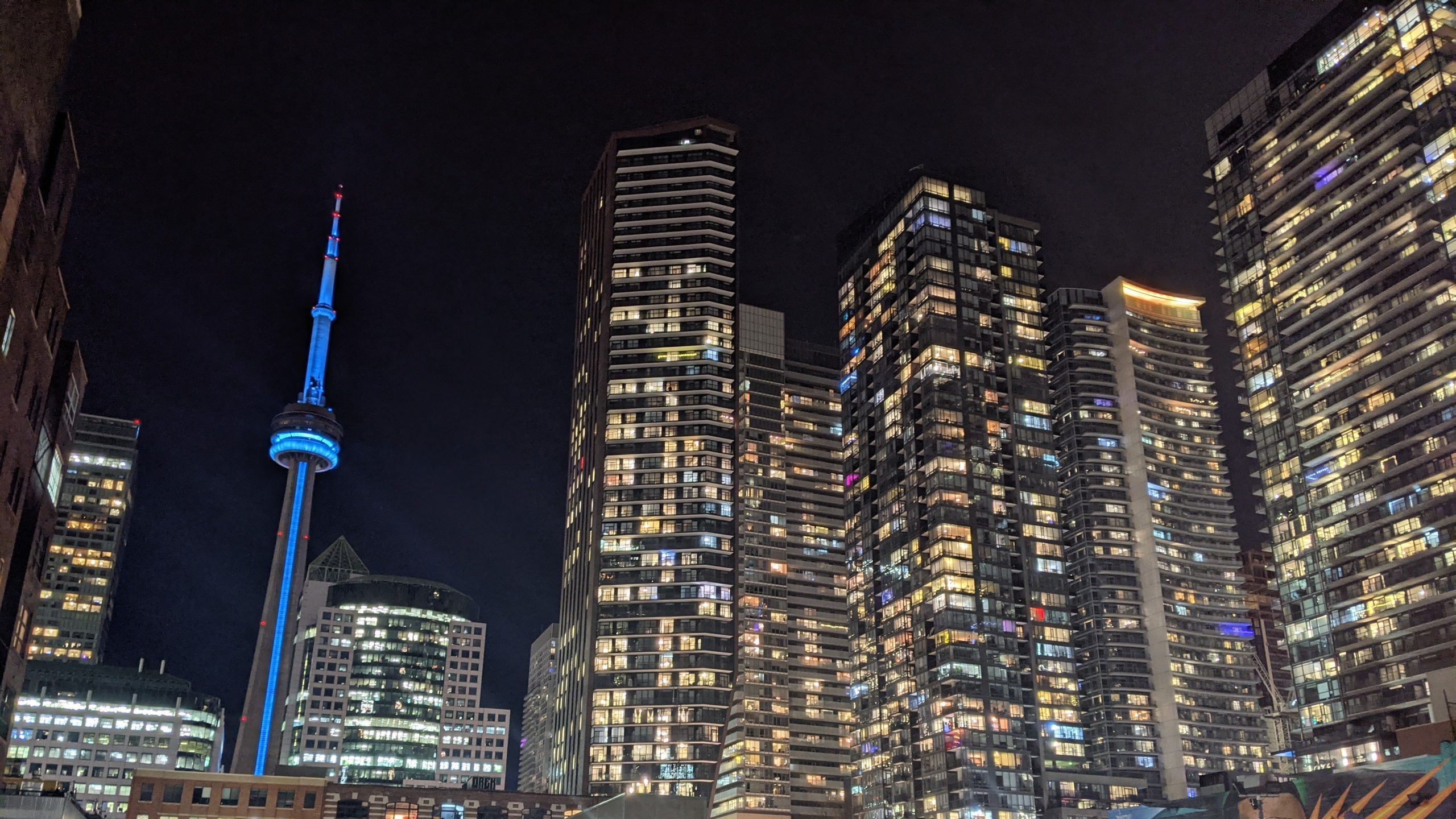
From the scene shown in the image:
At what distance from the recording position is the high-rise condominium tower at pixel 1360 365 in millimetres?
161625

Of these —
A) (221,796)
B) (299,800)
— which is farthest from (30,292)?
(299,800)

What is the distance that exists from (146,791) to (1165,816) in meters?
124

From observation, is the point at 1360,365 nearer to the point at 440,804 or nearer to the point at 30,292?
the point at 440,804

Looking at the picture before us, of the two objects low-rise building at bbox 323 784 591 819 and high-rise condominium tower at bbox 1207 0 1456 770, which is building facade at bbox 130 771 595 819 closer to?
low-rise building at bbox 323 784 591 819

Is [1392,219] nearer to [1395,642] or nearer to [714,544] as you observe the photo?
[1395,642]

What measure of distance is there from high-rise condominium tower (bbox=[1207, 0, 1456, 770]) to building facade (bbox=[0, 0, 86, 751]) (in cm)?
15800

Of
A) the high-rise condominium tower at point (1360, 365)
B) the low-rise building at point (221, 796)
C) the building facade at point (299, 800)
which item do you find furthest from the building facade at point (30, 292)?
the high-rise condominium tower at point (1360, 365)

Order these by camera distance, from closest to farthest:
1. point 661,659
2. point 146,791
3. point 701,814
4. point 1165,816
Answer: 1. point 701,814
2. point 1165,816
3. point 146,791
4. point 661,659

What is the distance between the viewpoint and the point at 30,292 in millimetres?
59875

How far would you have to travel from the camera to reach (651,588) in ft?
631

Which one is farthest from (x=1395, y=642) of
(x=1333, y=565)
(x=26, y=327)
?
(x=26, y=327)

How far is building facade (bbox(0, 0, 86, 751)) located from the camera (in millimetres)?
50812

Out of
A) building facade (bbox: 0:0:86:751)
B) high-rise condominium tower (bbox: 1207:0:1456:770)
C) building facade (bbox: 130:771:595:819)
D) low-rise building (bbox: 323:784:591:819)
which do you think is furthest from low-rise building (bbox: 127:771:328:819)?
high-rise condominium tower (bbox: 1207:0:1456:770)

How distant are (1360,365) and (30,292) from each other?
176 metres
